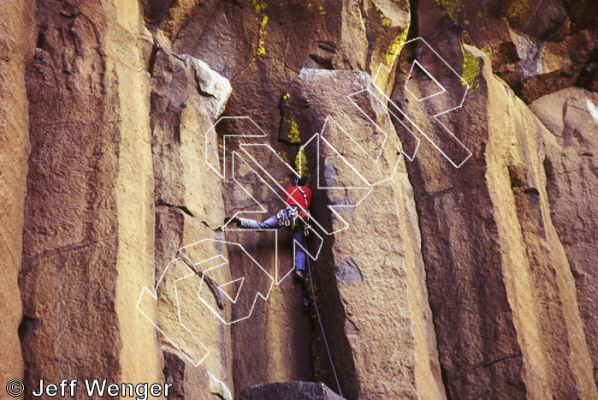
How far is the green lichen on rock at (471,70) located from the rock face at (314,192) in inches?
0.9

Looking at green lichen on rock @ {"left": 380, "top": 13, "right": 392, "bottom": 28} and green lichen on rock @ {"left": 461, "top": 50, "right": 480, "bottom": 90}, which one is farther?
green lichen on rock @ {"left": 380, "top": 13, "right": 392, "bottom": 28}

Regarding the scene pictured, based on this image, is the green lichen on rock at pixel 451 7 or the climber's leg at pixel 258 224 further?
the green lichen on rock at pixel 451 7

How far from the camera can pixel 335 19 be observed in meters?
8.71

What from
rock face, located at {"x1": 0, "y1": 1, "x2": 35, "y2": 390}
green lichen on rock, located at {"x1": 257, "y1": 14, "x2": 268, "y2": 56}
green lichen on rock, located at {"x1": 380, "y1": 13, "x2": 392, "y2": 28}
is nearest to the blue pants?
green lichen on rock, located at {"x1": 257, "y1": 14, "x2": 268, "y2": 56}

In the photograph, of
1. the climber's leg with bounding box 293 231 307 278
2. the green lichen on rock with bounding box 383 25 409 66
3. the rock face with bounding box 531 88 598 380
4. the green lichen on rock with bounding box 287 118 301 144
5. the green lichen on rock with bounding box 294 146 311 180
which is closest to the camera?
the climber's leg with bounding box 293 231 307 278

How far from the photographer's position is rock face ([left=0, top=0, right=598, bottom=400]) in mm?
6199

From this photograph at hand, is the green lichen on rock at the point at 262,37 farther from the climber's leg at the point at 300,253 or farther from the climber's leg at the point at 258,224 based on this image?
the climber's leg at the point at 300,253

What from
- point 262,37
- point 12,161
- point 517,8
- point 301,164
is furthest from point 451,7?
point 12,161

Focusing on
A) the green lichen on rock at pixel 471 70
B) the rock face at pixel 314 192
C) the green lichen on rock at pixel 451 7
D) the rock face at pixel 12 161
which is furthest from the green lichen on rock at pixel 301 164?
the rock face at pixel 12 161

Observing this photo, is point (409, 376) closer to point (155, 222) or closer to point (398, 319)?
point (398, 319)

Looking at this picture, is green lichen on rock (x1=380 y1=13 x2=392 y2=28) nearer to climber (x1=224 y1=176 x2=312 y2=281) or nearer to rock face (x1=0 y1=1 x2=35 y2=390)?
climber (x1=224 y1=176 x2=312 y2=281)

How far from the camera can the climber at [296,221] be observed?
25.3 ft

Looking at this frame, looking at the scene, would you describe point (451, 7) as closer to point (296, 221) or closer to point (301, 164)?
point (301, 164)

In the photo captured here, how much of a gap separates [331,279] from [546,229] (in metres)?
2.48
